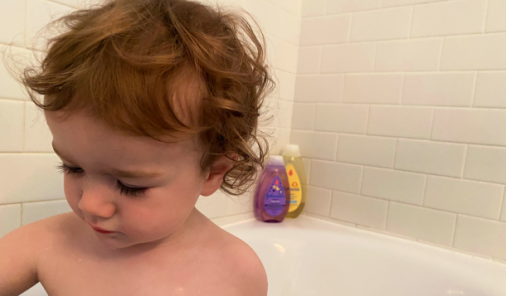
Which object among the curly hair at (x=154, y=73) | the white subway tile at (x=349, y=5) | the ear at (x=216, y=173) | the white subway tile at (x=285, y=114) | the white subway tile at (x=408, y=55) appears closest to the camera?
the curly hair at (x=154, y=73)

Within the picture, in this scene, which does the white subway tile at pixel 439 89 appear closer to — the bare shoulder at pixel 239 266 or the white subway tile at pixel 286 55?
the white subway tile at pixel 286 55

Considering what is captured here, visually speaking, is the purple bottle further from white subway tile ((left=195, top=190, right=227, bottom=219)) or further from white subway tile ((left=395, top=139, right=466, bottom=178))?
white subway tile ((left=395, top=139, right=466, bottom=178))

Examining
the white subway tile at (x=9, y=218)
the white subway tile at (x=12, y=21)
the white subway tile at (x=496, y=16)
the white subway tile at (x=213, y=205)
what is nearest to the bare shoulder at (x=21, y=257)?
the white subway tile at (x=9, y=218)

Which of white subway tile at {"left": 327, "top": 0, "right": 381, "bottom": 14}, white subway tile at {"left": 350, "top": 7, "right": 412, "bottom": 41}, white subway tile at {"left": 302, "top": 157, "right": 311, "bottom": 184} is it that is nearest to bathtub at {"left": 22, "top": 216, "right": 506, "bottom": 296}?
white subway tile at {"left": 302, "top": 157, "right": 311, "bottom": 184}

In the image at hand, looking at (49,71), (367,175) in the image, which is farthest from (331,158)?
(49,71)

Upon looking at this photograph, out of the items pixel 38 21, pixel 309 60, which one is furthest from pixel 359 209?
pixel 38 21

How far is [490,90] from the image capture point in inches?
39.4

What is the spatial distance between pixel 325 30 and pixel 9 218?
42.4 inches

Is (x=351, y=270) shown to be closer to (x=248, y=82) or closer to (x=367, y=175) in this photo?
(x=367, y=175)

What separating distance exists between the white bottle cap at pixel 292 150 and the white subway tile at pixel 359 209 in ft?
0.61

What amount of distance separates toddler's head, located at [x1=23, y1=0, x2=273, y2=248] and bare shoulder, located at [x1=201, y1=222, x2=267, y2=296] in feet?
0.40

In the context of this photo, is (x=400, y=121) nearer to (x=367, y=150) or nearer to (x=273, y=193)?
(x=367, y=150)

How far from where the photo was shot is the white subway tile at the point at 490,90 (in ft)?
3.24

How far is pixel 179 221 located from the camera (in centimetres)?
52
